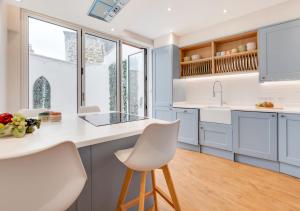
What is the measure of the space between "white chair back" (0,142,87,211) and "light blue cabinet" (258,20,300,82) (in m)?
3.18

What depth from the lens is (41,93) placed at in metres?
2.85

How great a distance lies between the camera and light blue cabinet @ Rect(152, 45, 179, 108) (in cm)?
387

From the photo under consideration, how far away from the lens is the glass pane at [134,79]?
432cm

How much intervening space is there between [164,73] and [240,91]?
5.66 feet

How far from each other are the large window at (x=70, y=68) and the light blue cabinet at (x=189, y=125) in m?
1.47

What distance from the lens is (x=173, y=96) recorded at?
12.7 ft

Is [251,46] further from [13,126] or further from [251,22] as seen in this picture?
[13,126]

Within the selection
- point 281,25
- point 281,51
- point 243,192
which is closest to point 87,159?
point 243,192

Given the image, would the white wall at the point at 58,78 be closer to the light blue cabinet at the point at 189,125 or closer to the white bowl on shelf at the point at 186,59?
the light blue cabinet at the point at 189,125

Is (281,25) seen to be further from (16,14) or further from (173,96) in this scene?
(16,14)

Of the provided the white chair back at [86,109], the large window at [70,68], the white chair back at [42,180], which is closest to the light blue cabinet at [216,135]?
the large window at [70,68]

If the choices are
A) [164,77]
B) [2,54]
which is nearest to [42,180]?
[2,54]

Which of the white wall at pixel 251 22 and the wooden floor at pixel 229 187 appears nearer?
the wooden floor at pixel 229 187

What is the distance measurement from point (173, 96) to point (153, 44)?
1.54m
